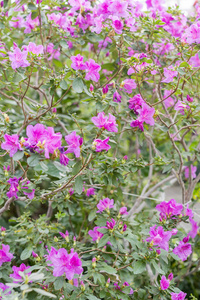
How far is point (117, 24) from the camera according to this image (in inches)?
60.8

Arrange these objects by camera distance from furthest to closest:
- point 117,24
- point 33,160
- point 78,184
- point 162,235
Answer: point 117,24
point 162,235
point 78,184
point 33,160

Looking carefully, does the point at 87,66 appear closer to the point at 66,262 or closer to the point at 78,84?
the point at 78,84

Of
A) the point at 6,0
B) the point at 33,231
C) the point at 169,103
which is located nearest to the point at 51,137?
the point at 33,231

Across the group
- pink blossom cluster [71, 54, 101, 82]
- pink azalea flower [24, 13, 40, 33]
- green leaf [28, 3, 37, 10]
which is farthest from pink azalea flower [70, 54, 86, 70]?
pink azalea flower [24, 13, 40, 33]

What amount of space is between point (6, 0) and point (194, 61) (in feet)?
3.57

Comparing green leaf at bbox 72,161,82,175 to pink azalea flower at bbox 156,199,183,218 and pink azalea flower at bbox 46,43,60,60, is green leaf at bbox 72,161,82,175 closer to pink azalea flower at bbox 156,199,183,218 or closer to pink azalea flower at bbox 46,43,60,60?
pink azalea flower at bbox 156,199,183,218

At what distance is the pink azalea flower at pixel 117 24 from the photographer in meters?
1.54

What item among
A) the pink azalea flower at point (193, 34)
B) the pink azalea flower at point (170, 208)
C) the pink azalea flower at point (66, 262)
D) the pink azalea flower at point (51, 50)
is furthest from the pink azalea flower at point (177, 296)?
the pink azalea flower at point (51, 50)

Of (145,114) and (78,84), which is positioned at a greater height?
(78,84)

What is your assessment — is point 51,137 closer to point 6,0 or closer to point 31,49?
point 31,49

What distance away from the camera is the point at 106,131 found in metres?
1.33

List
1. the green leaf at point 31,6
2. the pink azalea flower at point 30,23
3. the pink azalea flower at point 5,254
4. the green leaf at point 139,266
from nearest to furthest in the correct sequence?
the green leaf at point 139,266
the pink azalea flower at point 5,254
the green leaf at point 31,6
the pink azalea flower at point 30,23

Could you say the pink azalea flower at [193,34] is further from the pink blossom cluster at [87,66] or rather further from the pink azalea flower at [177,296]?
the pink azalea flower at [177,296]

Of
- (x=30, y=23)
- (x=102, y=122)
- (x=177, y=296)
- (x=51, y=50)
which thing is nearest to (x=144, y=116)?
(x=102, y=122)
